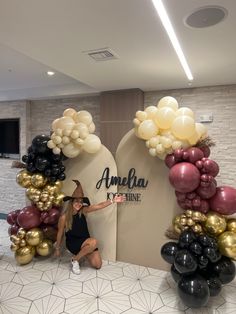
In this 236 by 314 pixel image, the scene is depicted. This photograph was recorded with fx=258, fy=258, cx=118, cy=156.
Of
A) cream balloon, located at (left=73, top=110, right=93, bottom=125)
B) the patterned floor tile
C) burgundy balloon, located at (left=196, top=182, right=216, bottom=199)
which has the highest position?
cream balloon, located at (left=73, top=110, right=93, bottom=125)

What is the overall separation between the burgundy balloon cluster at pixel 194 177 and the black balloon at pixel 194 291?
2.03ft

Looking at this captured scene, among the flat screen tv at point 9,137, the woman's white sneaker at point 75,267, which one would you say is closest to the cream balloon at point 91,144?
the woman's white sneaker at point 75,267

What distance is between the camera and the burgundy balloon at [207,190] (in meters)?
2.39

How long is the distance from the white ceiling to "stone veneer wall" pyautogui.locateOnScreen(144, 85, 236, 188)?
210 mm

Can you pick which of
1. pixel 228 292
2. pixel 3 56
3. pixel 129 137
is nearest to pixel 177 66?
pixel 129 137

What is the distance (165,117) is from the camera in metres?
2.62

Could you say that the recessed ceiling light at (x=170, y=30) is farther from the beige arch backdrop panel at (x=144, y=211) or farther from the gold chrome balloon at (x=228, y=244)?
the gold chrome balloon at (x=228, y=244)

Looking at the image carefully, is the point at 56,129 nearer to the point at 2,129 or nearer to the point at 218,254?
the point at 218,254

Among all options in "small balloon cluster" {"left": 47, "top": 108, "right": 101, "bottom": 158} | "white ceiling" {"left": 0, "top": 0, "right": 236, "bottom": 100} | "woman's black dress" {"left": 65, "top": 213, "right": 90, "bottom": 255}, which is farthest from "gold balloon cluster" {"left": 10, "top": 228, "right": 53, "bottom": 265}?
"white ceiling" {"left": 0, "top": 0, "right": 236, "bottom": 100}

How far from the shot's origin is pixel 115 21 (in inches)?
86.9

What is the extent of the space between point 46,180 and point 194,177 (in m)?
1.76

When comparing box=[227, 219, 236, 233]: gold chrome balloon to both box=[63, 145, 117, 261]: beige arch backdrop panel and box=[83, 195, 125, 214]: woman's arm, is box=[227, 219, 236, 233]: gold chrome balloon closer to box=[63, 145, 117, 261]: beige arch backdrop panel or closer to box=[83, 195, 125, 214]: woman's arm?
box=[83, 195, 125, 214]: woman's arm

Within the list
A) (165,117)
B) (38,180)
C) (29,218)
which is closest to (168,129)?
(165,117)

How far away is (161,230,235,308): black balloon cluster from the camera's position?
2.15m
